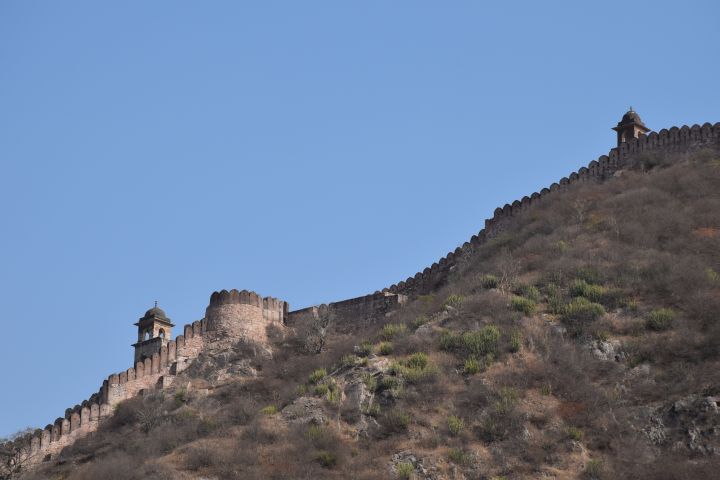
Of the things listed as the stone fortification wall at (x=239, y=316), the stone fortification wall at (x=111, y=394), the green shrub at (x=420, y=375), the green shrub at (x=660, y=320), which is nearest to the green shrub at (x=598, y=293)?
the green shrub at (x=660, y=320)

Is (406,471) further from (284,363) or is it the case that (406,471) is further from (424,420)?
(284,363)

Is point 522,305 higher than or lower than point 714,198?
lower

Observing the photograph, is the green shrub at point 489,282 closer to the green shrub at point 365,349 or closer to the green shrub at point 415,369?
the green shrub at point 365,349

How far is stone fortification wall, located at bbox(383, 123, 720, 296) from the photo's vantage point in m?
44.3

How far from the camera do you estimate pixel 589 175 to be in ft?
149

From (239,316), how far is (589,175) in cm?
1333

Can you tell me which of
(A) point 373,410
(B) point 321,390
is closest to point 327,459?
(A) point 373,410

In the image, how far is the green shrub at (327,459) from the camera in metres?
29.6

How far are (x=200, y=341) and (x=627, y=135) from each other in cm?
1750

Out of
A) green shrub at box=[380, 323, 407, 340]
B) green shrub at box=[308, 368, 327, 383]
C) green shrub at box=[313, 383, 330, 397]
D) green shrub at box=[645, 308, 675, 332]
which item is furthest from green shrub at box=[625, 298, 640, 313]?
green shrub at box=[308, 368, 327, 383]

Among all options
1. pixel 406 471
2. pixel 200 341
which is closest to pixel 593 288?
pixel 406 471

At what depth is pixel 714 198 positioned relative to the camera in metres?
40.0

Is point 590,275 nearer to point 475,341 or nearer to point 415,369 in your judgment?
point 475,341

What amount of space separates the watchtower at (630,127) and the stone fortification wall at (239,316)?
14.6m
